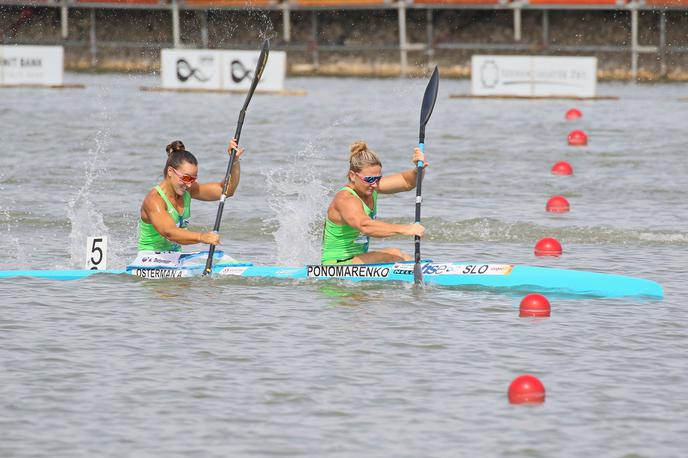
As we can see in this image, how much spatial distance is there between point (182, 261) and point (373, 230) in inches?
80.6

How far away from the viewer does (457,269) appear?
12406mm

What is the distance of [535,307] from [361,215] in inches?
67.8

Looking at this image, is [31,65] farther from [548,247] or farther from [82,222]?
[548,247]

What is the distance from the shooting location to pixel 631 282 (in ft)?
40.1

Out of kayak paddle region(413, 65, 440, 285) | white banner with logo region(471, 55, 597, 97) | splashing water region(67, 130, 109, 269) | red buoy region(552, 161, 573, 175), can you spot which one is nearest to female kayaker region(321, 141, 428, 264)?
kayak paddle region(413, 65, 440, 285)

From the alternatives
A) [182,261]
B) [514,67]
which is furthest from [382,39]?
[182,261]

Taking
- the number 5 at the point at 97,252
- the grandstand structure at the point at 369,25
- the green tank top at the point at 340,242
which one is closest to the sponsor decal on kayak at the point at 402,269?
the green tank top at the point at 340,242

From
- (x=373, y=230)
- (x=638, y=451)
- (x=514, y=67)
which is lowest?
(x=638, y=451)

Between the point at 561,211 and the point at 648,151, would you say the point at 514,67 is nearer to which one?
the point at 648,151

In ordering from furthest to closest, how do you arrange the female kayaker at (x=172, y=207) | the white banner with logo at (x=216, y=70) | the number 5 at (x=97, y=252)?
the white banner with logo at (x=216, y=70) < the number 5 at (x=97, y=252) < the female kayaker at (x=172, y=207)

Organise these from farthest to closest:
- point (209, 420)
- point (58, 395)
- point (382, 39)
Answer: point (382, 39), point (58, 395), point (209, 420)

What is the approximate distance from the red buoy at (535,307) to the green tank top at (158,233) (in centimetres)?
317

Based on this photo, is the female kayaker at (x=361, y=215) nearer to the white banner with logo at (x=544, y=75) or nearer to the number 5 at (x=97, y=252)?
the number 5 at (x=97, y=252)

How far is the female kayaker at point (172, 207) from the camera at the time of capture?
39.5ft
